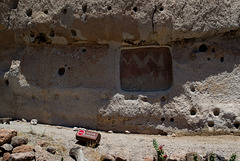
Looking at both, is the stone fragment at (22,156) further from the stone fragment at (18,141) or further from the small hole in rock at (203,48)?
the small hole in rock at (203,48)

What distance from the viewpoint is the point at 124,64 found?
7.14 m

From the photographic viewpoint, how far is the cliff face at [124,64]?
6.44 meters

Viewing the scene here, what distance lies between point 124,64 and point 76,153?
3282mm

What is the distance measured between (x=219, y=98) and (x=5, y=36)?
5.65 meters

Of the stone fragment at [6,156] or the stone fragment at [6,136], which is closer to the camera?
the stone fragment at [6,156]

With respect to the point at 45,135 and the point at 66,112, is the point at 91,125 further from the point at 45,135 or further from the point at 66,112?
the point at 45,135

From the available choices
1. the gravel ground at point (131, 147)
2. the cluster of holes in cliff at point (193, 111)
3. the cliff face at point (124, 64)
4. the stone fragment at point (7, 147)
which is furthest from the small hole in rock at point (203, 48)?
the stone fragment at point (7, 147)

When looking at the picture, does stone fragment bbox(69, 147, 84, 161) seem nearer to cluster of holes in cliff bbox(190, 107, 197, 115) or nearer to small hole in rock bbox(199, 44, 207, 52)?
cluster of holes in cliff bbox(190, 107, 197, 115)

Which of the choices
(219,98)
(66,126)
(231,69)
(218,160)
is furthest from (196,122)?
(66,126)

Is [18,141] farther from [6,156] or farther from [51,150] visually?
[51,150]

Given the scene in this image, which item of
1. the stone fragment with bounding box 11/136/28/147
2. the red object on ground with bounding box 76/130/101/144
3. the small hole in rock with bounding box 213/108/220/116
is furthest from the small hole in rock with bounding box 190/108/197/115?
the stone fragment with bounding box 11/136/28/147

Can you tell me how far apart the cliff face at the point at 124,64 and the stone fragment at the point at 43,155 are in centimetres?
269

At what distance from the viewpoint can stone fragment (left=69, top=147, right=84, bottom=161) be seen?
420 cm

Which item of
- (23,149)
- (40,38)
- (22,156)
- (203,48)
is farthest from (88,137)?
(40,38)
